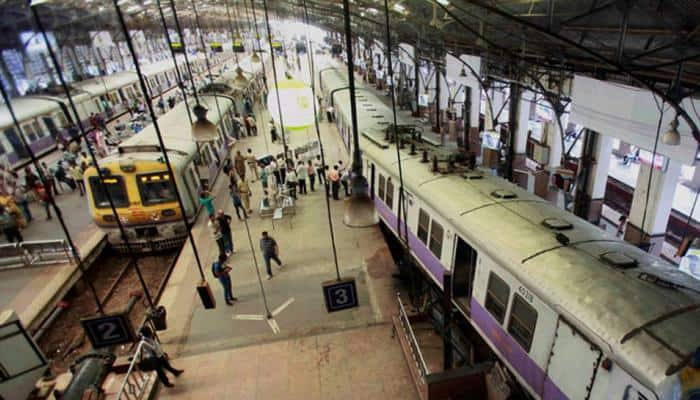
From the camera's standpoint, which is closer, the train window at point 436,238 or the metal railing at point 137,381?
the metal railing at point 137,381

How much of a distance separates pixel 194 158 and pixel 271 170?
9.25 feet

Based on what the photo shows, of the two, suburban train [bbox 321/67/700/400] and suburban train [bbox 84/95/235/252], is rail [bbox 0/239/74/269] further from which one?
suburban train [bbox 321/67/700/400]

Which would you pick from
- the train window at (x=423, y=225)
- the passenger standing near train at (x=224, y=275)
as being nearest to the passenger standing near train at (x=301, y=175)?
the passenger standing near train at (x=224, y=275)

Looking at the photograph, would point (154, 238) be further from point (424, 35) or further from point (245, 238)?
point (424, 35)

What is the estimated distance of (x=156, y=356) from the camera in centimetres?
678

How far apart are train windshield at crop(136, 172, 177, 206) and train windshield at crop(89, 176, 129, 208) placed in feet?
1.75

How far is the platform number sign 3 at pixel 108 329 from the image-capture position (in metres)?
5.81

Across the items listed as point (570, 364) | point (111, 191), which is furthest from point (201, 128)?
point (111, 191)

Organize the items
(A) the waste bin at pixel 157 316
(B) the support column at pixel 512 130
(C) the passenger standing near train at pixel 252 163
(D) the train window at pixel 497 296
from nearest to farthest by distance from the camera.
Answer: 1. (D) the train window at pixel 497 296
2. (A) the waste bin at pixel 157 316
3. (B) the support column at pixel 512 130
4. (C) the passenger standing near train at pixel 252 163

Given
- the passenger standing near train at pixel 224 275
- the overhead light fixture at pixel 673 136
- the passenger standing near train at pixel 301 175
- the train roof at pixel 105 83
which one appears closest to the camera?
the overhead light fixture at pixel 673 136

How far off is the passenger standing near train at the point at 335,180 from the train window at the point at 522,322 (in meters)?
9.49

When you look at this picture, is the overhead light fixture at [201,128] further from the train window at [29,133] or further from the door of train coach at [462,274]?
the train window at [29,133]

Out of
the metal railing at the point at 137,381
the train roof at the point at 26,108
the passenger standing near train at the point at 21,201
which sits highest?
the train roof at the point at 26,108

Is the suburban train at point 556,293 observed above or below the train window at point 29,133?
below
